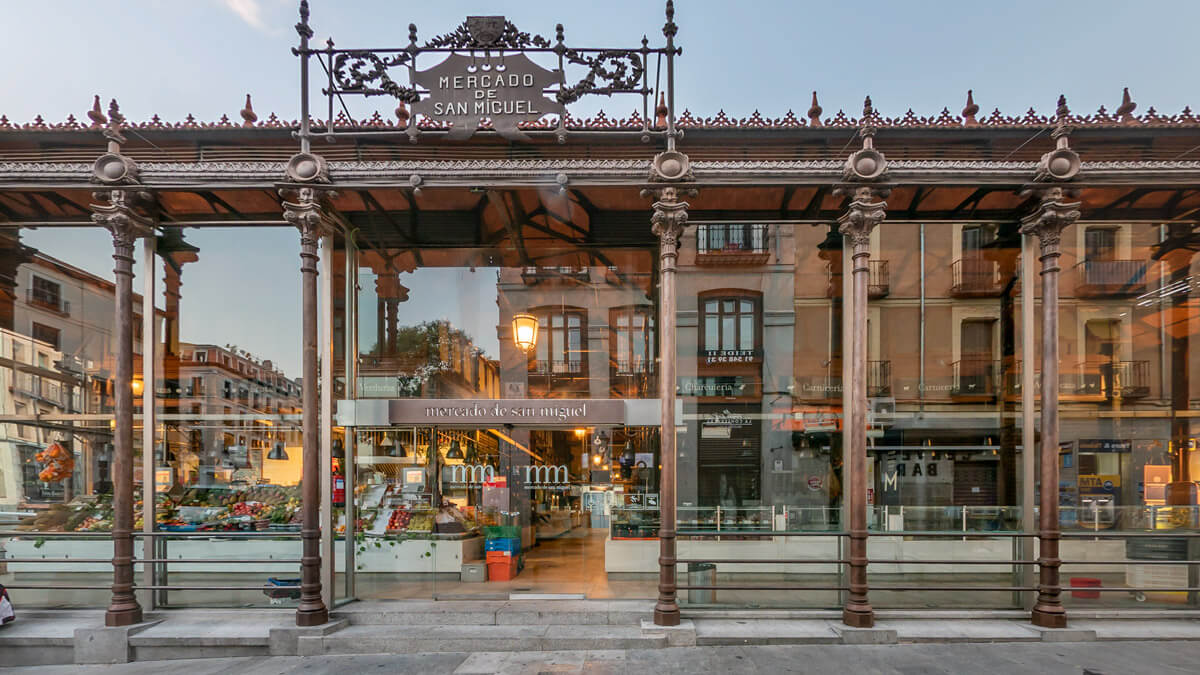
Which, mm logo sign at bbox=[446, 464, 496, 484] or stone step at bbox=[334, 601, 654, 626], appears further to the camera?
mm logo sign at bbox=[446, 464, 496, 484]

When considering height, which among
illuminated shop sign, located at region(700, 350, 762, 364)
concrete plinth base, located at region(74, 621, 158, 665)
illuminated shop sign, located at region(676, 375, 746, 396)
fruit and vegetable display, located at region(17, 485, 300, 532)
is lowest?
concrete plinth base, located at region(74, 621, 158, 665)

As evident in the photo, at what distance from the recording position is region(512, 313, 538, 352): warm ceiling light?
9.45 meters

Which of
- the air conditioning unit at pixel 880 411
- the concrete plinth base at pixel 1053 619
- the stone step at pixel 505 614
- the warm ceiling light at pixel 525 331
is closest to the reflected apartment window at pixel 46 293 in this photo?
the stone step at pixel 505 614

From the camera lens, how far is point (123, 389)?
736cm

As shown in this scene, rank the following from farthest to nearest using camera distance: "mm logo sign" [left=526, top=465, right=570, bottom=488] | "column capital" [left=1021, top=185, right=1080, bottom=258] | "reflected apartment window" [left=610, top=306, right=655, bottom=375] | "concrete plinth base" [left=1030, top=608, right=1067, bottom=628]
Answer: "reflected apartment window" [left=610, top=306, right=655, bottom=375] < "mm logo sign" [left=526, top=465, right=570, bottom=488] < "column capital" [left=1021, top=185, right=1080, bottom=258] < "concrete plinth base" [left=1030, top=608, right=1067, bottom=628]

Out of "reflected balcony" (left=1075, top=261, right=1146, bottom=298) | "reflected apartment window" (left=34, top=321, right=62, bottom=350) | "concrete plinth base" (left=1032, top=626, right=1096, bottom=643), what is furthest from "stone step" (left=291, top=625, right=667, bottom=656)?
"reflected balcony" (left=1075, top=261, right=1146, bottom=298)

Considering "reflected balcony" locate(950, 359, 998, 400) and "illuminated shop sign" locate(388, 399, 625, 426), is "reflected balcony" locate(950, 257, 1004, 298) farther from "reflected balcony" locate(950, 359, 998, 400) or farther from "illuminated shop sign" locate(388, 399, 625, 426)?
"illuminated shop sign" locate(388, 399, 625, 426)

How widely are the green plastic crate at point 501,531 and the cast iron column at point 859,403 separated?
16.0 ft

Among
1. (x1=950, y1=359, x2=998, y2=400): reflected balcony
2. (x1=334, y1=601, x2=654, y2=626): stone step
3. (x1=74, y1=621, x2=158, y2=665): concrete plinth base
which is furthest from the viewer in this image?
(x1=950, y1=359, x2=998, y2=400): reflected balcony

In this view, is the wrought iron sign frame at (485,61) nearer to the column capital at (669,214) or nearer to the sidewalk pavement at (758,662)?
the column capital at (669,214)

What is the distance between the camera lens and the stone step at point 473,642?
6.80m

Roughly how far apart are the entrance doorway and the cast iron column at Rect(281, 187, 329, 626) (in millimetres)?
1244

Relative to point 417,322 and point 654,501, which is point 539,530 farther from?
point 417,322

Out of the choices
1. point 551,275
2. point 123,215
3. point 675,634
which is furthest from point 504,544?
A: point 123,215
